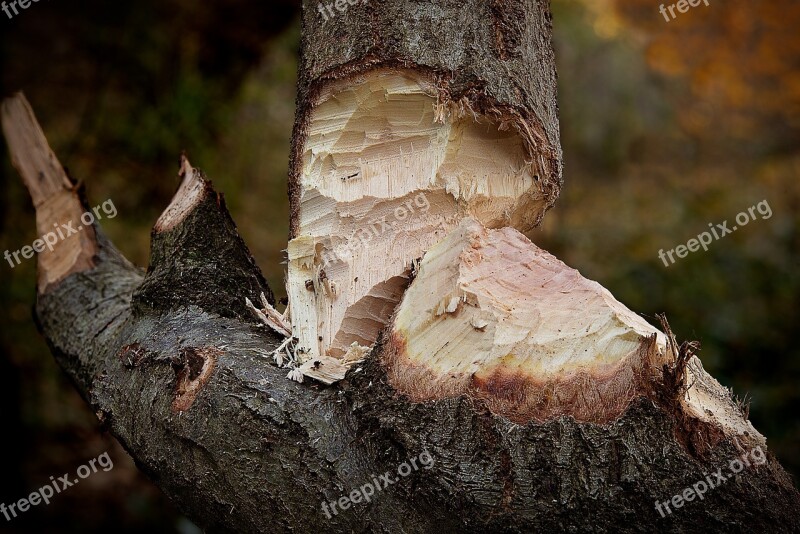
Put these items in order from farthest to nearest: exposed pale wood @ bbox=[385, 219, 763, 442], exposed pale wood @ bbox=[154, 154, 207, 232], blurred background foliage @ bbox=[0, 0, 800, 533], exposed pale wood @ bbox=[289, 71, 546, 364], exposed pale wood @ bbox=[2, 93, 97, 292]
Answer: blurred background foliage @ bbox=[0, 0, 800, 533]
exposed pale wood @ bbox=[2, 93, 97, 292]
exposed pale wood @ bbox=[154, 154, 207, 232]
exposed pale wood @ bbox=[289, 71, 546, 364]
exposed pale wood @ bbox=[385, 219, 763, 442]

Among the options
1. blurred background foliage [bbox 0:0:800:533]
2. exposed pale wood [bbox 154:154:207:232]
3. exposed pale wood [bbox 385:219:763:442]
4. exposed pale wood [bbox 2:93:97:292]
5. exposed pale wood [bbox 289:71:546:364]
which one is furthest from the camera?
blurred background foliage [bbox 0:0:800:533]

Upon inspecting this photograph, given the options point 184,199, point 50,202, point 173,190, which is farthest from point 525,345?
point 173,190

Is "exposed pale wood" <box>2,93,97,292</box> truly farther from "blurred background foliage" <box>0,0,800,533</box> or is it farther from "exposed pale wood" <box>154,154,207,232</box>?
"blurred background foliage" <box>0,0,800,533</box>

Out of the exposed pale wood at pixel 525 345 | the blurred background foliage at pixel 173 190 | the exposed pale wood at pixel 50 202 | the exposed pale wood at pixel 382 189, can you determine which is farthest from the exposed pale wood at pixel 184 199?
the blurred background foliage at pixel 173 190

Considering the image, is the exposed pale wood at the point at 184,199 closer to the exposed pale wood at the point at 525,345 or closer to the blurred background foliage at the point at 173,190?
the exposed pale wood at the point at 525,345

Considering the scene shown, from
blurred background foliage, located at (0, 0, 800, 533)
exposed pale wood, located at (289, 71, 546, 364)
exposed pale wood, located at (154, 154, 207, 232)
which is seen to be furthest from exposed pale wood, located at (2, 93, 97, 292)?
blurred background foliage, located at (0, 0, 800, 533)

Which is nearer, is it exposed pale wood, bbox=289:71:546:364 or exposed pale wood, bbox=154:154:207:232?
exposed pale wood, bbox=289:71:546:364

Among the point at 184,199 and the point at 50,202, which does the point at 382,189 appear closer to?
the point at 184,199

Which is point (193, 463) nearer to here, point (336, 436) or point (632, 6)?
point (336, 436)
